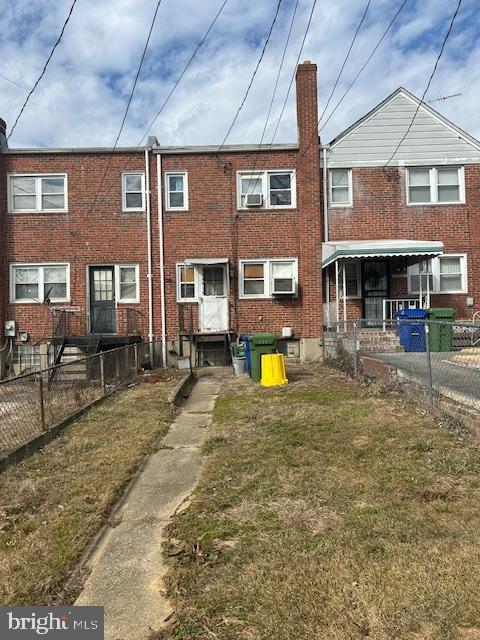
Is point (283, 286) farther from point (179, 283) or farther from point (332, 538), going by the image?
point (332, 538)

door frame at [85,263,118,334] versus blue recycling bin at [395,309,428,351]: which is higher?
door frame at [85,263,118,334]

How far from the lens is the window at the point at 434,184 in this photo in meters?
16.1

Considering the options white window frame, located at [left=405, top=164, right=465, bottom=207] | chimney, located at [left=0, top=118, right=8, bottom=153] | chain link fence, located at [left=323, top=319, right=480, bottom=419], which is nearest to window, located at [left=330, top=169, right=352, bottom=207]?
white window frame, located at [left=405, top=164, right=465, bottom=207]

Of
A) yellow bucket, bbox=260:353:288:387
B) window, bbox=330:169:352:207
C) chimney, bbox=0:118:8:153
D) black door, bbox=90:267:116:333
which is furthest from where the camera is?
black door, bbox=90:267:116:333

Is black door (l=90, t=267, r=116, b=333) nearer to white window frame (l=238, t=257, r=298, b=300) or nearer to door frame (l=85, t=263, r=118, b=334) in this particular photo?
door frame (l=85, t=263, r=118, b=334)

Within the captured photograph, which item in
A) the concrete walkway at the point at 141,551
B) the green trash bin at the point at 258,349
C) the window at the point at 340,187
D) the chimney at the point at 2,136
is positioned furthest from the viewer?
the window at the point at 340,187

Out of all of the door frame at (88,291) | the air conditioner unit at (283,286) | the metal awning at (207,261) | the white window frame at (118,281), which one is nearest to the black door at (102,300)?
the door frame at (88,291)

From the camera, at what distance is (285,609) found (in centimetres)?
264

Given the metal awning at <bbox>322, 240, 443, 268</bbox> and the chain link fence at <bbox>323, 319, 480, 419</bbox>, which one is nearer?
the chain link fence at <bbox>323, 319, 480, 419</bbox>

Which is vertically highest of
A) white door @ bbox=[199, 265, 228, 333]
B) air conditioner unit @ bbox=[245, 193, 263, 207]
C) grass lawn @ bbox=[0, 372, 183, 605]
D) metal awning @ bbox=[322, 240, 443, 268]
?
air conditioner unit @ bbox=[245, 193, 263, 207]

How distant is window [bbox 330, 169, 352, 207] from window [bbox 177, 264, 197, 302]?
17.4 ft

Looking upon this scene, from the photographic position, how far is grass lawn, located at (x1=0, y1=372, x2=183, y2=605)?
315 centimetres

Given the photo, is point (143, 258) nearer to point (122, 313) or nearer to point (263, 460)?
point (122, 313)

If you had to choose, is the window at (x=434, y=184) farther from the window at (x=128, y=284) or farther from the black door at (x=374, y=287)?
the window at (x=128, y=284)
